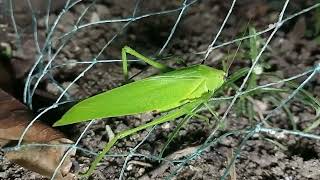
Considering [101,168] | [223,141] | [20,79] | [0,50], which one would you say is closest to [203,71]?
[223,141]

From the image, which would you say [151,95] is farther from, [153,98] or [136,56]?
[136,56]

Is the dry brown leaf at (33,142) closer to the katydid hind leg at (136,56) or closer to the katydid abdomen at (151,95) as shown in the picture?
the katydid abdomen at (151,95)

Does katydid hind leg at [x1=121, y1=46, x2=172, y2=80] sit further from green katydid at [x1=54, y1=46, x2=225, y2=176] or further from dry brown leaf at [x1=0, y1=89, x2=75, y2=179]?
dry brown leaf at [x1=0, y1=89, x2=75, y2=179]

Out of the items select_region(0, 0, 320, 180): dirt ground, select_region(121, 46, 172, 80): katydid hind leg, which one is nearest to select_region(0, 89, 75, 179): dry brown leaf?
select_region(0, 0, 320, 180): dirt ground

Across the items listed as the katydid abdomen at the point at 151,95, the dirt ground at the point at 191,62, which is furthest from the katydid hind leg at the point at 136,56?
the dirt ground at the point at 191,62

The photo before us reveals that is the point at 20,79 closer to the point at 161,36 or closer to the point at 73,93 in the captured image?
the point at 73,93
